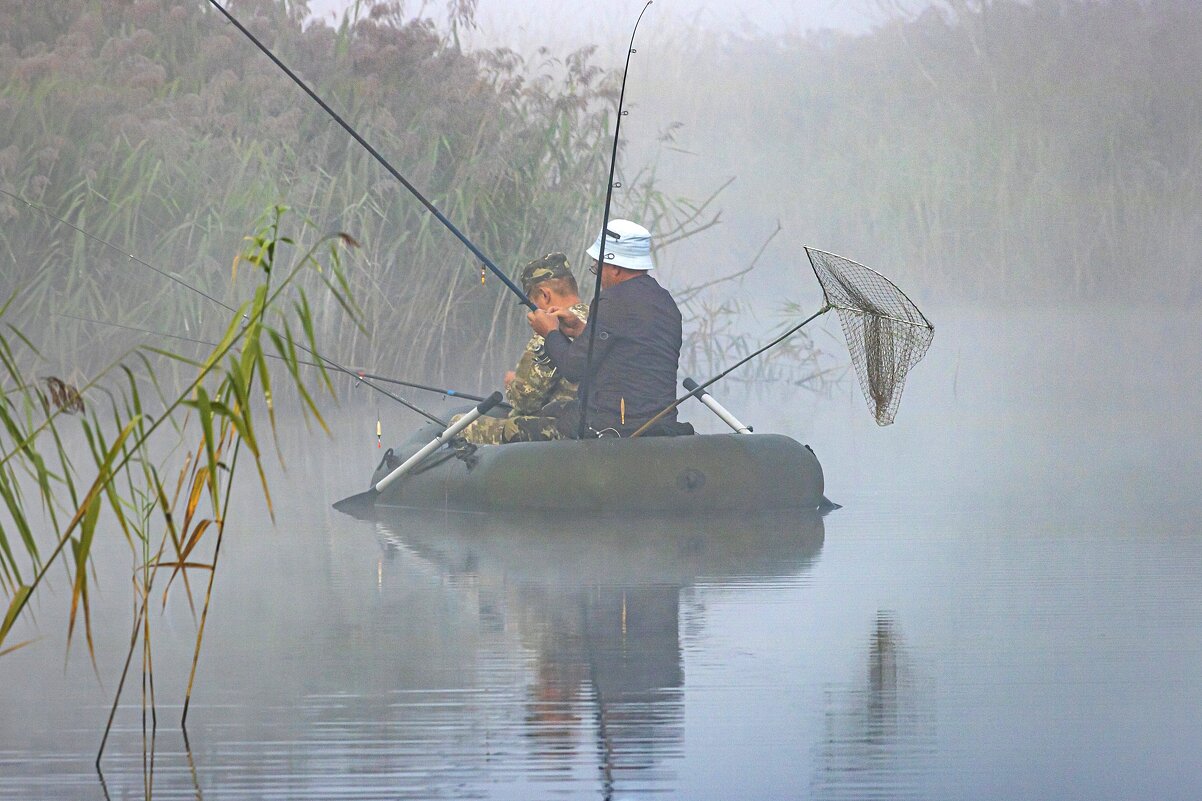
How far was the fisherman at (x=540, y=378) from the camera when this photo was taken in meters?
8.19

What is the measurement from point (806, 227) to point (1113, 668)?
2274 centimetres

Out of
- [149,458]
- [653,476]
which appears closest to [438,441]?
[653,476]

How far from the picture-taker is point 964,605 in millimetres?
5988

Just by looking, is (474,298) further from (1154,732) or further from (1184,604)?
(1154,732)

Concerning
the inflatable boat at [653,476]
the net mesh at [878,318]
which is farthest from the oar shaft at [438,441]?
the net mesh at [878,318]

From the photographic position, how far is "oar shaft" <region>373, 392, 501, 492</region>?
7.94 metres

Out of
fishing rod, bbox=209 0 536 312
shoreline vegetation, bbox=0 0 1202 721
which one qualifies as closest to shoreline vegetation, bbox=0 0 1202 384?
shoreline vegetation, bbox=0 0 1202 721

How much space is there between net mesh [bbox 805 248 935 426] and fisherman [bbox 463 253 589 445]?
96cm

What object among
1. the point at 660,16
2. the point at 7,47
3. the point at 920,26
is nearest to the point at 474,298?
the point at 7,47

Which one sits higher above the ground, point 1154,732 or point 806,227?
point 806,227

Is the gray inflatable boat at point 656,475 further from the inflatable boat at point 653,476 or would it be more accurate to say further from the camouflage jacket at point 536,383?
the camouflage jacket at point 536,383

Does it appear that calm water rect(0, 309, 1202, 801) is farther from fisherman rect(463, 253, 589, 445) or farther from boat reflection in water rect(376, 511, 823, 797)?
fisherman rect(463, 253, 589, 445)

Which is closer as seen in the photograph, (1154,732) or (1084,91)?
(1154,732)

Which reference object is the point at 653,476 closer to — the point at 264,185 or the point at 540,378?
the point at 540,378
